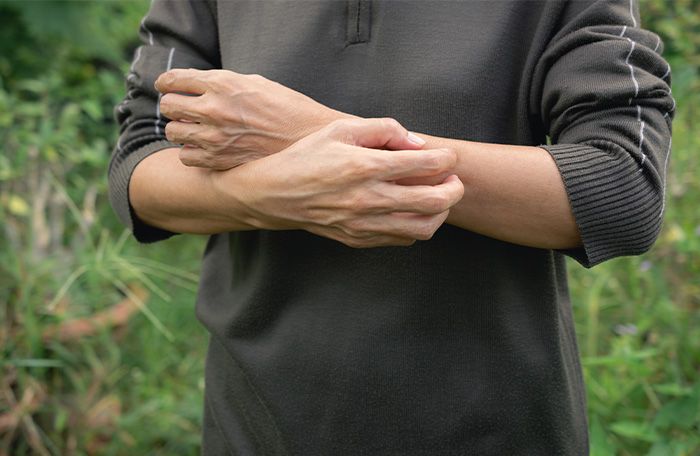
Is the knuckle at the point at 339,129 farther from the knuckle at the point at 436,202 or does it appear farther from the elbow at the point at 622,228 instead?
the elbow at the point at 622,228

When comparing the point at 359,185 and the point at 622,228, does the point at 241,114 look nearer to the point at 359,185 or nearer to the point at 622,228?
the point at 359,185

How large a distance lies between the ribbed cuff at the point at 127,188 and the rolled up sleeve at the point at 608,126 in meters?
0.67

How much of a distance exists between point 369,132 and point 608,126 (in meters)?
0.35

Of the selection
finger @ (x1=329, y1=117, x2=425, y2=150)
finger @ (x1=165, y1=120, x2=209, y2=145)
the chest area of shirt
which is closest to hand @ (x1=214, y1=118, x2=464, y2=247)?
finger @ (x1=329, y1=117, x2=425, y2=150)

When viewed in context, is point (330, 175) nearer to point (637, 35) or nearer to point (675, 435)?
point (637, 35)

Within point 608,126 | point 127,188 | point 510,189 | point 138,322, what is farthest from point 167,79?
point 138,322

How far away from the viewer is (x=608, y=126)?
Answer: 1.13 meters

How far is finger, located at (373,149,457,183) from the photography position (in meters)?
1.02

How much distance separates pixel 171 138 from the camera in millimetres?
1177

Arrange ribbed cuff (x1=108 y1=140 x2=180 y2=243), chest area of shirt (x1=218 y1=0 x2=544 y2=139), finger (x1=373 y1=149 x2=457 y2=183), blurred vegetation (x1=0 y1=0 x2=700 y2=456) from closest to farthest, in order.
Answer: finger (x1=373 y1=149 x2=457 y2=183) → chest area of shirt (x1=218 y1=0 x2=544 y2=139) → ribbed cuff (x1=108 y1=140 x2=180 y2=243) → blurred vegetation (x1=0 y1=0 x2=700 y2=456)

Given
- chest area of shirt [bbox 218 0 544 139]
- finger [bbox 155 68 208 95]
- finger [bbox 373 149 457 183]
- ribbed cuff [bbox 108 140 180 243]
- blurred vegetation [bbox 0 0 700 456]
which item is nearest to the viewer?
finger [bbox 373 149 457 183]

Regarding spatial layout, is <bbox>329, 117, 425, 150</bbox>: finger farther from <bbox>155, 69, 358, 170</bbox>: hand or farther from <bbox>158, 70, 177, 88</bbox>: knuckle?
<bbox>158, 70, 177, 88</bbox>: knuckle

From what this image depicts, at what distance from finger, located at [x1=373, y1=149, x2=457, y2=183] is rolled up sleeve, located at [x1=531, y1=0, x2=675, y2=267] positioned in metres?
0.19

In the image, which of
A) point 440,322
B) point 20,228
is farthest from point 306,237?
point 20,228
